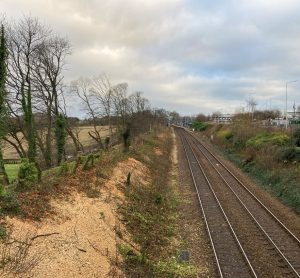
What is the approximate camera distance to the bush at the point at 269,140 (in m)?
40.9

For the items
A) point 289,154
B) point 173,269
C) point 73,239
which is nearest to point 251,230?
point 173,269

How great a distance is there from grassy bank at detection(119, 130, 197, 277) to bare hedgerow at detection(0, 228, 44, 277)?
121 inches

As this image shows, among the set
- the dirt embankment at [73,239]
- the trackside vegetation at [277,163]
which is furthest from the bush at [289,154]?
the dirt embankment at [73,239]

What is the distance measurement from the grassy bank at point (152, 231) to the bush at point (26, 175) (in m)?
4.21

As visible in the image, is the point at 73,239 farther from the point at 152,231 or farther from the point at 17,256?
the point at 152,231

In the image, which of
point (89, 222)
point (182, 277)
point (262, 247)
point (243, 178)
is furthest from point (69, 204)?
point (243, 178)

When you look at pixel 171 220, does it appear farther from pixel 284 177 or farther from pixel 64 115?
pixel 64 115

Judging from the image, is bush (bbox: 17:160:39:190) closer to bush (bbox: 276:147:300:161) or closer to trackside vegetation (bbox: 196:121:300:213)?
trackside vegetation (bbox: 196:121:300:213)

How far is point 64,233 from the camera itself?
13.3m

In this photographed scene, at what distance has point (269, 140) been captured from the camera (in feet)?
143

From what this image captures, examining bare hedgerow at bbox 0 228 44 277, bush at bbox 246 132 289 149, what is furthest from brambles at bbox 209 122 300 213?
bare hedgerow at bbox 0 228 44 277

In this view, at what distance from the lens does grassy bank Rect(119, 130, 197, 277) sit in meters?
13.7

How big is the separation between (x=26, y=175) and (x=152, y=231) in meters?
5.74

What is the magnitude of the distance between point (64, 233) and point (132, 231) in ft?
13.9
